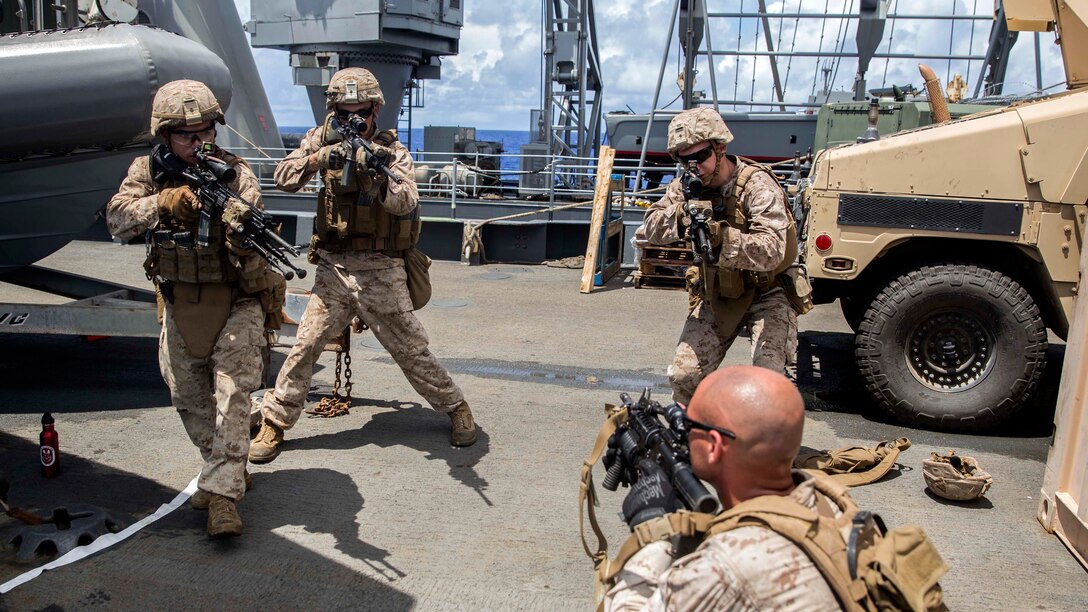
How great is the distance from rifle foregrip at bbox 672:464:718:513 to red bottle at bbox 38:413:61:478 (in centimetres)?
344

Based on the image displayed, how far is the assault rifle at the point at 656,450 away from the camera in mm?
2055

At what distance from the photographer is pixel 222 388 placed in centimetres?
379

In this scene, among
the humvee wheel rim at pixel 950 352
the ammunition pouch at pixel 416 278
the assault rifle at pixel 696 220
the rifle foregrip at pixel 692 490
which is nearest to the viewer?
the rifle foregrip at pixel 692 490

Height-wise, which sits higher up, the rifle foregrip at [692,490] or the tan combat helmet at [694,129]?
the tan combat helmet at [694,129]

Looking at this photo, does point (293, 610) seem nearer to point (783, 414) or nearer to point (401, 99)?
point (783, 414)

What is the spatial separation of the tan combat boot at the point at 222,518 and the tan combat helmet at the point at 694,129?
2.48 metres

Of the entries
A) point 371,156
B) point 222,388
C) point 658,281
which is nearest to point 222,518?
point 222,388

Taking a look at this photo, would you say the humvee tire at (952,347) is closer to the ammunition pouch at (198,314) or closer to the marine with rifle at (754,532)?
the marine with rifle at (754,532)

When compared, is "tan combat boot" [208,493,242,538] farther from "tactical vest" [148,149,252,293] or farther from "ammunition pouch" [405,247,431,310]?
"ammunition pouch" [405,247,431,310]

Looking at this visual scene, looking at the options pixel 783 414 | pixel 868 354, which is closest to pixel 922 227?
pixel 868 354

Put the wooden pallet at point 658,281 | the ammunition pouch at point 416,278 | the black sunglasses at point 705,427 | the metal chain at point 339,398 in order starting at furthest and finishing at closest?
1. the wooden pallet at point 658,281
2. the metal chain at point 339,398
3. the ammunition pouch at point 416,278
4. the black sunglasses at point 705,427

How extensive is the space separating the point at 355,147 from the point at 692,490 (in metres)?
2.75

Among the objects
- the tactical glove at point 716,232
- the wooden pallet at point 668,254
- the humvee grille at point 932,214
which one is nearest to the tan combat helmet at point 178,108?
the tactical glove at point 716,232

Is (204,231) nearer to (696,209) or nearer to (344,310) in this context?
(344,310)
